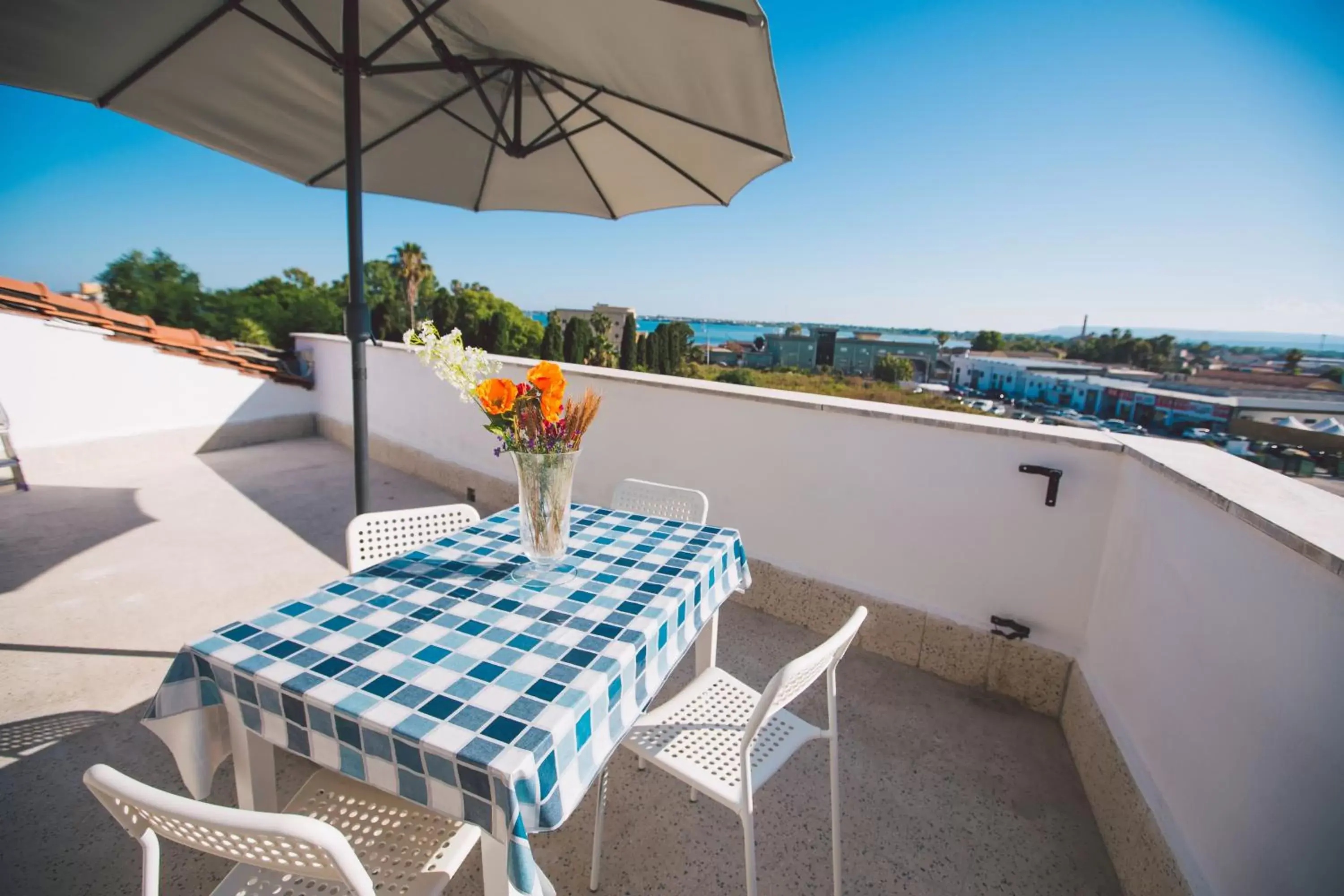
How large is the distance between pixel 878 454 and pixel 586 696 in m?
1.95

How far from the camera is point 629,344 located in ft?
70.0

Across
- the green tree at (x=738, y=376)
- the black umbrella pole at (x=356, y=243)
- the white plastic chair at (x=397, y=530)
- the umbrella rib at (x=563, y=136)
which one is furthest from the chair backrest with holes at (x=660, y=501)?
the green tree at (x=738, y=376)

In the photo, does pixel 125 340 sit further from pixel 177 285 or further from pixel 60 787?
pixel 177 285

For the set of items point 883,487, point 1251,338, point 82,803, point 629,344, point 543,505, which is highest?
point 1251,338

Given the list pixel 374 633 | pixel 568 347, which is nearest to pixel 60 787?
pixel 374 633

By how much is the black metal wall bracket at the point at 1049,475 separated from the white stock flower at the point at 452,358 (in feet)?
6.80

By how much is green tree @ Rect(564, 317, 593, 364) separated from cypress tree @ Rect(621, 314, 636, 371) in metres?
1.61

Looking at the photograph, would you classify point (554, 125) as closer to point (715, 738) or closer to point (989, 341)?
point (715, 738)

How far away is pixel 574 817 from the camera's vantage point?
1.62 meters

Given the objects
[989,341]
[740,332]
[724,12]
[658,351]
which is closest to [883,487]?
[724,12]

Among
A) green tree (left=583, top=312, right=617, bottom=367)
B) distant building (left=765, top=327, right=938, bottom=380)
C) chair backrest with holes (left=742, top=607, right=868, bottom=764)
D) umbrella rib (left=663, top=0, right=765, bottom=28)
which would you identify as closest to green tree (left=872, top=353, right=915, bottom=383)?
distant building (left=765, top=327, right=938, bottom=380)

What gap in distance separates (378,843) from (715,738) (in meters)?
0.78

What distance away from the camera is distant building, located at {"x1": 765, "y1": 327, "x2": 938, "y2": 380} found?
5488 cm

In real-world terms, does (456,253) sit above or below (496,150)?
above
